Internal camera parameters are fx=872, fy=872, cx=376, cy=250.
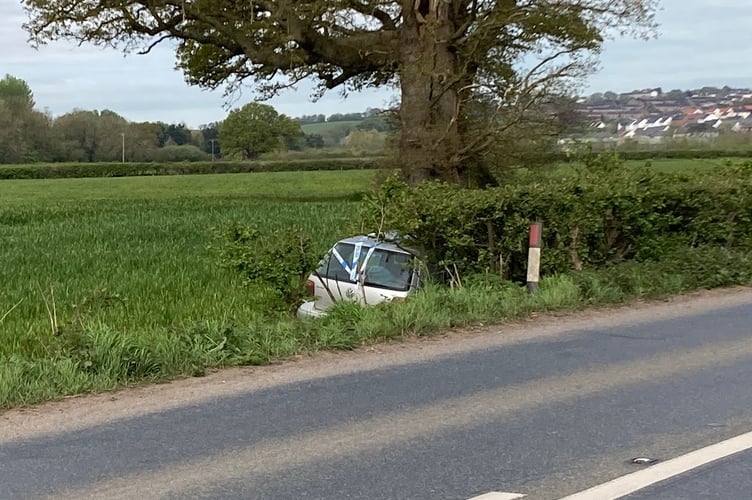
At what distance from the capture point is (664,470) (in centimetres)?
502

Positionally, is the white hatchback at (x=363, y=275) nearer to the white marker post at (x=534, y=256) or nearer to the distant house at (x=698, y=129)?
the white marker post at (x=534, y=256)

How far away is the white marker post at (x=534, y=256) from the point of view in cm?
1041

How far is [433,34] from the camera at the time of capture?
20.5m

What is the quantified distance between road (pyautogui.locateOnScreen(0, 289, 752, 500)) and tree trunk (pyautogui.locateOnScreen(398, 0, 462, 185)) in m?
13.4

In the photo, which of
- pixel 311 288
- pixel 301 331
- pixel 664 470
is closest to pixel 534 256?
pixel 311 288

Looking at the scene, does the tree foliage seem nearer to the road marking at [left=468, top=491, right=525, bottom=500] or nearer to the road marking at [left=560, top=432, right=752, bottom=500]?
the road marking at [left=560, top=432, right=752, bottom=500]

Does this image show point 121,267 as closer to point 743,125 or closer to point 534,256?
point 534,256

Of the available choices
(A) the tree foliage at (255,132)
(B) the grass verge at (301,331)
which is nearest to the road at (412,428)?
(B) the grass verge at (301,331)

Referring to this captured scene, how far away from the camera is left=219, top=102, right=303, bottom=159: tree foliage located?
401ft

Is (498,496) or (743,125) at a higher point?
(743,125)

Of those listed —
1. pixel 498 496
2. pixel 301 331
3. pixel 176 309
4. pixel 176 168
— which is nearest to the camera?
pixel 498 496

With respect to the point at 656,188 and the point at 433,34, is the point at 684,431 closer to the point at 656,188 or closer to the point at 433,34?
the point at 656,188

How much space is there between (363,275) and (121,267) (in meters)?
6.99

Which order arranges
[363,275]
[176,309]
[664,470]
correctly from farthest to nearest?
[176,309] → [363,275] → [664,470]
